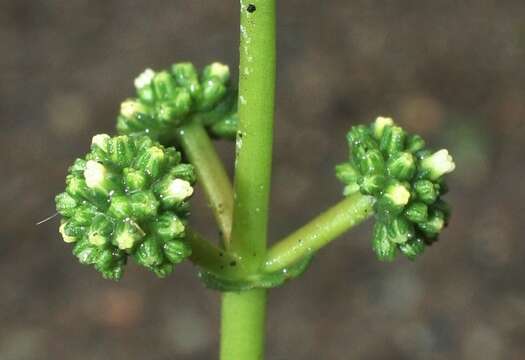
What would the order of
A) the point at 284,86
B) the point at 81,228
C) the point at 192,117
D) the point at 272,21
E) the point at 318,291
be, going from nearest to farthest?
the point at 272,21, the point at 81,228, the point at 192,117, the point at 318,291, the point at 284,86

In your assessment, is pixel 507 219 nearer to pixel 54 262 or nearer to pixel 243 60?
pixel 54 262

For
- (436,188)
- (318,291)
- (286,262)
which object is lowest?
(318,291)

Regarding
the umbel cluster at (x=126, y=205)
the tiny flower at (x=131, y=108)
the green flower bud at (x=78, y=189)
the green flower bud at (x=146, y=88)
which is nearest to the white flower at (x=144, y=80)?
the green flower bud at (x=146, y=88)

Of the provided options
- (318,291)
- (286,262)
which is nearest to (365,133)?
(286,262)

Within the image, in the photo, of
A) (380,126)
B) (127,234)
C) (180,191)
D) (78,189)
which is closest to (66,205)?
(78,189)

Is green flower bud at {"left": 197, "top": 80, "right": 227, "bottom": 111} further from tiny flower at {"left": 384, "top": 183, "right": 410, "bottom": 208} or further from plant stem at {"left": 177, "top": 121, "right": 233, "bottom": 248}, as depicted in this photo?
tiny flower at {"left": 384, "top": 183, "right": 410, "bottom": 208}

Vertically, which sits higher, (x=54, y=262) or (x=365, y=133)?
(x=365, y=133)

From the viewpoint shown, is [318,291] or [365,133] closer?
[365,133]

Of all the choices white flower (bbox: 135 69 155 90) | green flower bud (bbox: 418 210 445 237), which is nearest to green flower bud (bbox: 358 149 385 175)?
green flower bud (bbox: 418 210 445 237)
